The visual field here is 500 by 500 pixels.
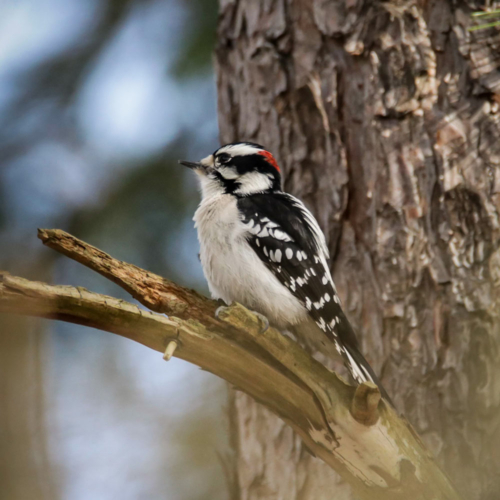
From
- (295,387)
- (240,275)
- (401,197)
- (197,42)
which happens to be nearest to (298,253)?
(240,275)

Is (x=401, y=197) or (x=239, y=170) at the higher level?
(x=239, y=170)

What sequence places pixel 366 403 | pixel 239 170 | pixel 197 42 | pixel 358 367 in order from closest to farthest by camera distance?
pixel 366 403
pixel 358 367
pixel 239 170
pixel 197 42

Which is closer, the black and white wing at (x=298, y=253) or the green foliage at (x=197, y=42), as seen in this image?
the black and white wing at (x=298, y=253)

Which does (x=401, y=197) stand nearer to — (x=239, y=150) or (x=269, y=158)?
(x=269, y=158)

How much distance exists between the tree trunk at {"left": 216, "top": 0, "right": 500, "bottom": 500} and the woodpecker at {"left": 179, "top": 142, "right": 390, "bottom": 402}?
238 millimetres

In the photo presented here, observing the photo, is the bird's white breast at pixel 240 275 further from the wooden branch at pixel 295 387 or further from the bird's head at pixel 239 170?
the wooden branch at pixel 295 387

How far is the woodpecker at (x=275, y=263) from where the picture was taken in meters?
2.69

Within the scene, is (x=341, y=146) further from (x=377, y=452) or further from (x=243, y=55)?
(x=377, y=452)

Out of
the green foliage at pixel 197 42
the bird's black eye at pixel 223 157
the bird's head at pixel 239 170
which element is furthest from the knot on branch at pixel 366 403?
the green foliage at pixel 197 42

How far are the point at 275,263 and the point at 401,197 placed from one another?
678 mm

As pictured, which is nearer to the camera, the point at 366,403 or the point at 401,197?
the point at 366,403

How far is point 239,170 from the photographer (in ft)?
10.4

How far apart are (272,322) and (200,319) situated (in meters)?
0.66

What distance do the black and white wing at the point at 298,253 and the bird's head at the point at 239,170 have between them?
8.4 inches
